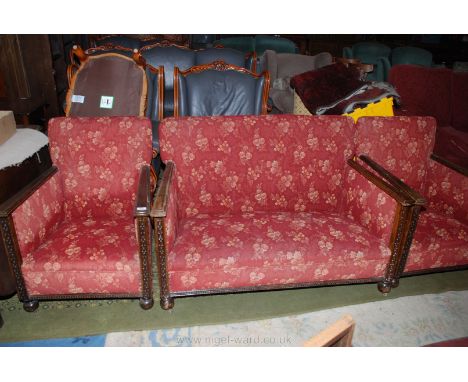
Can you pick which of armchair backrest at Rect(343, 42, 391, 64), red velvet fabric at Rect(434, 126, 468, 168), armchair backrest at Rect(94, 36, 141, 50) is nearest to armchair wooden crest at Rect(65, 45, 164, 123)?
armchair backrest at Rect(94, 36, 141, 50)

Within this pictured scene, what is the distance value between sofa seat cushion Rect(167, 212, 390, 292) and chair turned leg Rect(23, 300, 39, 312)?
0.75 metres

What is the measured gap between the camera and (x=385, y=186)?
6.77ft

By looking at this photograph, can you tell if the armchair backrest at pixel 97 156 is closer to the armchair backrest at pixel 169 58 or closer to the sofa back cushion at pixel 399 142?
the sofa back cushion at pixel 399 142

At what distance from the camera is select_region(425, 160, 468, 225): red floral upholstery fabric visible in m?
2.30

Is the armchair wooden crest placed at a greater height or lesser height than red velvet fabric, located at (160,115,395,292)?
greater

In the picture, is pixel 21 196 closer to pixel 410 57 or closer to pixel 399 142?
pixel 399 142

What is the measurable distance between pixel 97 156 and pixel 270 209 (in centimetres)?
115

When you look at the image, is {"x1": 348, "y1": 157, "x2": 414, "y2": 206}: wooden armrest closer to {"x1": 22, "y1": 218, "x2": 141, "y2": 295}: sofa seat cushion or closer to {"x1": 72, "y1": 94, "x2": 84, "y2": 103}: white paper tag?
{"x1": 22, "y1": 218, "x2": 141, "y2": 295}: sofa seat cushion

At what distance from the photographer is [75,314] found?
203 cm

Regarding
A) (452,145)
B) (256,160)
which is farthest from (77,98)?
(452,145)

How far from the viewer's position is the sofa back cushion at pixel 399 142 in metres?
2.37
